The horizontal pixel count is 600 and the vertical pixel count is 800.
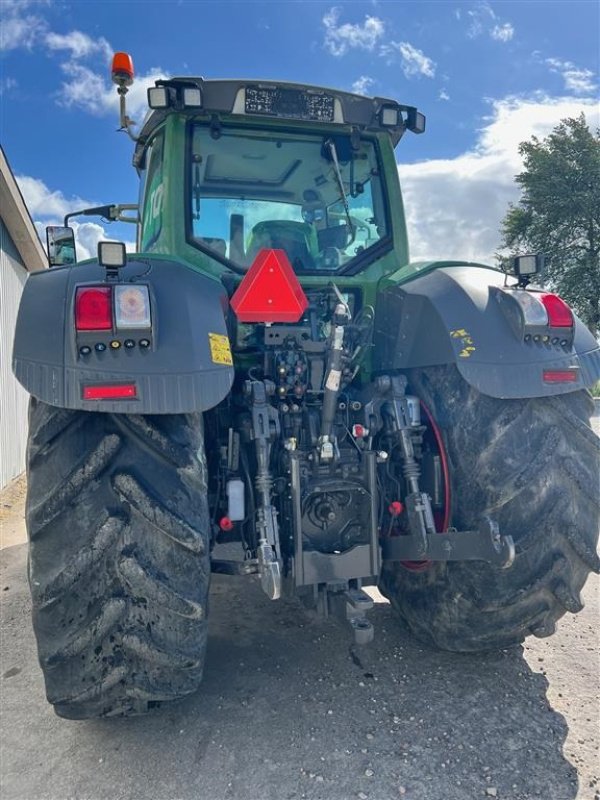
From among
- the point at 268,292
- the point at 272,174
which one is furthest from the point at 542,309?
the point at 272,174

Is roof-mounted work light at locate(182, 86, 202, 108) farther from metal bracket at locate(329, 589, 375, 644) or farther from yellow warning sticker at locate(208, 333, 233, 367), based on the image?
metal bracket at locate(329, 589, 375, 644)

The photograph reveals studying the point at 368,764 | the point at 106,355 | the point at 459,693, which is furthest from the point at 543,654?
the point at 106,355

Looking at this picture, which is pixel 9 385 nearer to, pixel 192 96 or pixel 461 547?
pixel 192 96

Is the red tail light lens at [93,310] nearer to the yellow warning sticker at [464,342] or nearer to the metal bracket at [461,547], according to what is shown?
the yellow warning sticker at [464,342]

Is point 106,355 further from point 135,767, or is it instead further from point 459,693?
point 459,693

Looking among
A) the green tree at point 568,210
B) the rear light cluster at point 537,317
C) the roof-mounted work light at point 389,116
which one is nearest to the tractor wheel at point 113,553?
the rear light cluster at point 537,317

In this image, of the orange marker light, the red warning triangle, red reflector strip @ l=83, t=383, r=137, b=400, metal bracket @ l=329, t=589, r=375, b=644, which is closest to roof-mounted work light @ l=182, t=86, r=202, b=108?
the orange marker light

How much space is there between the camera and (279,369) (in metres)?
2.57

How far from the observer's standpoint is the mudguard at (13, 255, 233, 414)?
196 cm

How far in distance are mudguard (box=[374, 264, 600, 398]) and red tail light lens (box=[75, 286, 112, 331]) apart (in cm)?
132

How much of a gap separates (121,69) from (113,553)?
2.61 m

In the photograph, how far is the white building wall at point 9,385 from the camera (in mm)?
7449

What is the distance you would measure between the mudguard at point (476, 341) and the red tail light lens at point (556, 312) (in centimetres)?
6

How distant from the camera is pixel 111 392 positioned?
76.7 inches
